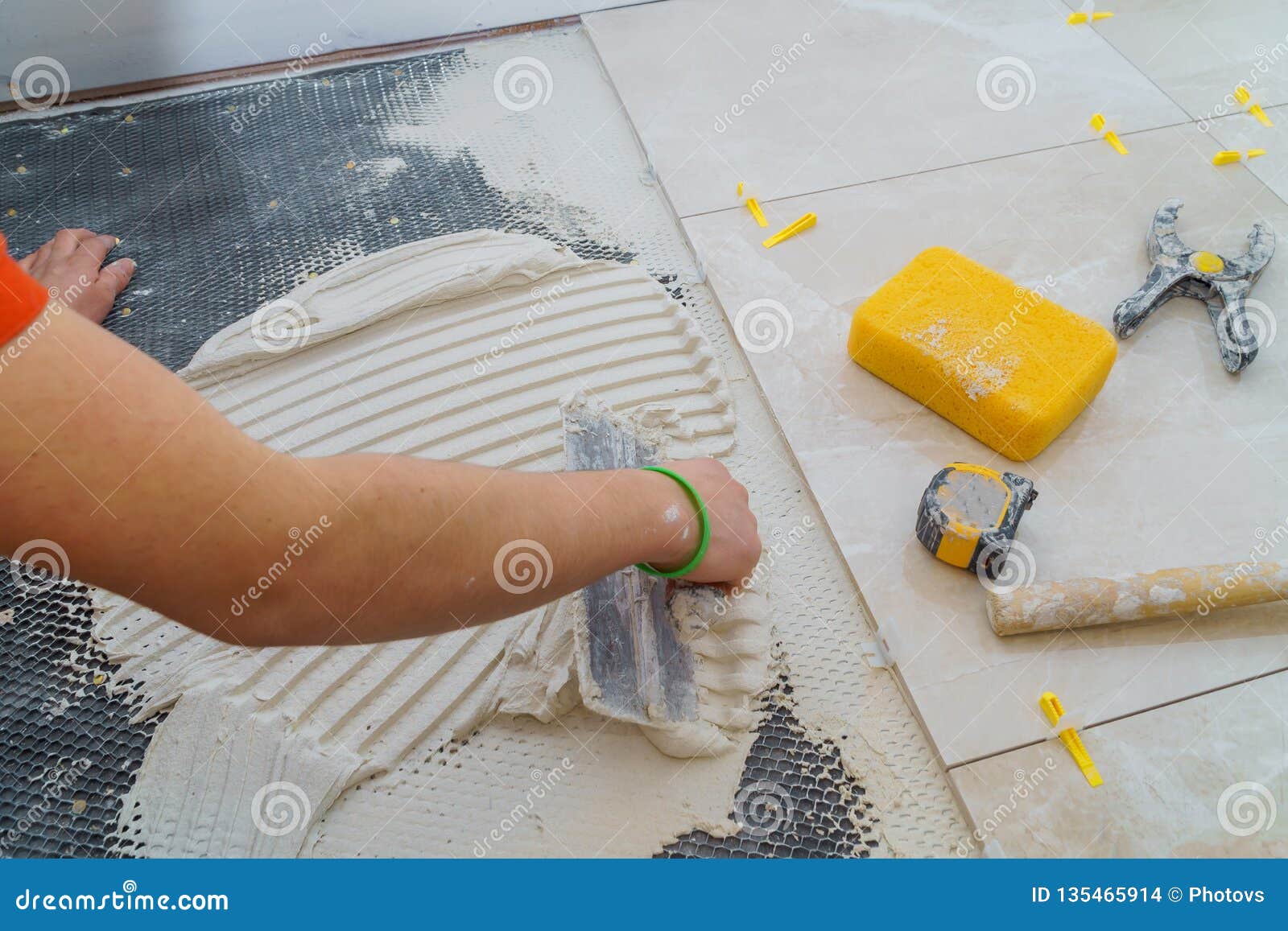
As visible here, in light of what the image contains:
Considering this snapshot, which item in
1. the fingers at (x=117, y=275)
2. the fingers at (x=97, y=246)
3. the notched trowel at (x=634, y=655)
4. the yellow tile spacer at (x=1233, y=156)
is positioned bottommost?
the notched trowel at (x=634, y=655)

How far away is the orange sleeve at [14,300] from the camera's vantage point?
0.64 meters

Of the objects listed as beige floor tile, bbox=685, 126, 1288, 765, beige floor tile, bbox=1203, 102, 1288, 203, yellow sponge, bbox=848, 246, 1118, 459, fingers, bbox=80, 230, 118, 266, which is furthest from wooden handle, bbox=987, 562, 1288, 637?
fingers, bbox=80, 230, 118, 266

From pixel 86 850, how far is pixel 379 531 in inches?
27.8

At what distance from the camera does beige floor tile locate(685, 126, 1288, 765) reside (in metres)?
1.30

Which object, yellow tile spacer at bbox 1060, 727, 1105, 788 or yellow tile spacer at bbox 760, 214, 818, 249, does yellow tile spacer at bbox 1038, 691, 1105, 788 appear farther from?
yellow tile spacer at bbox 760, 214, 818, 249

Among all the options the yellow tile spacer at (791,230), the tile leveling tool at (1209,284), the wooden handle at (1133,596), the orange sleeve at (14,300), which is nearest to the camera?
the orange sleeve at (14,300)

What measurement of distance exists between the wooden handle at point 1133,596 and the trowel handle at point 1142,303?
54cm

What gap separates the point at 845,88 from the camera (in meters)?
2.28

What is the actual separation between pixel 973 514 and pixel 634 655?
54 cm

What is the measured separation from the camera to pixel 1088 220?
1.91 metres

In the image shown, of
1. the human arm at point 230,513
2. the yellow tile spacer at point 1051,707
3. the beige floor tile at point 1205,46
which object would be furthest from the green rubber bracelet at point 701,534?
the beige floor tile at point 1205,46

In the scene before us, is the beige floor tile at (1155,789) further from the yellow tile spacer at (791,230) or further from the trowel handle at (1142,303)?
the yellow tile spacer at (791,230)

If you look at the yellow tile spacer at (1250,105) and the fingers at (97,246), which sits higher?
the fingers at (97,246)

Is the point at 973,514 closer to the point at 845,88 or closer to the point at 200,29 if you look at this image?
the point at 845,88
